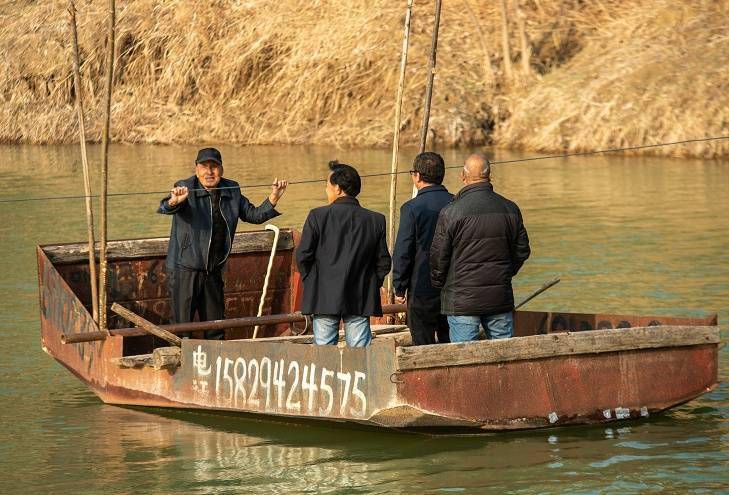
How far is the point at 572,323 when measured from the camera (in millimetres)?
10297

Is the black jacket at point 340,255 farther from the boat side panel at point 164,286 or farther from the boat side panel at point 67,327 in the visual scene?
the boat side panel at point 164,286

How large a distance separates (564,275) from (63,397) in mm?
6289

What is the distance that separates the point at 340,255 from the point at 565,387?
5.12ft

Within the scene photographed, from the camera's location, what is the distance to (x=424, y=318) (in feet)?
30.9

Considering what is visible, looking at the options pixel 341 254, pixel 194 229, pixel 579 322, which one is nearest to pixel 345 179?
pixel 341 254

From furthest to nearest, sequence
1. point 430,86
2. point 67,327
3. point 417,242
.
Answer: point 430,86, point 67,327, point 417,242

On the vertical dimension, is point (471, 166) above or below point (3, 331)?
above

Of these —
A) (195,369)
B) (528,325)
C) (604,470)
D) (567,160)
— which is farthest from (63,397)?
(567,160)

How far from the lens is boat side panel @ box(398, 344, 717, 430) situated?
881 centimetres

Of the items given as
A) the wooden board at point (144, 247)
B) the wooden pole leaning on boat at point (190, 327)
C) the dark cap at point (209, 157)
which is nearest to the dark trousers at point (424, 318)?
the wooden pole leaning on boat at point (190, 327)

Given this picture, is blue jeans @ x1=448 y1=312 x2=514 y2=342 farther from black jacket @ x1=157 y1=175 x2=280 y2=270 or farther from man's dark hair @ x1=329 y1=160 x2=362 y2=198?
black jacket @ x1=157 y1=175 x2=280 y2=270

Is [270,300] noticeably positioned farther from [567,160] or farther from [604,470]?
[567,160]

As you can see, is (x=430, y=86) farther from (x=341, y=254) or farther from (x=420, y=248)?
(x=341, y=254)

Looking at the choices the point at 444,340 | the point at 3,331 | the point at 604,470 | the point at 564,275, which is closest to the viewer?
the point at 604,470
